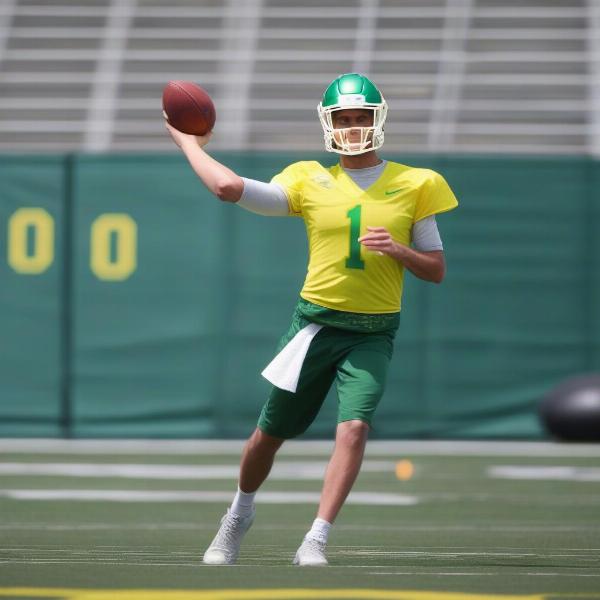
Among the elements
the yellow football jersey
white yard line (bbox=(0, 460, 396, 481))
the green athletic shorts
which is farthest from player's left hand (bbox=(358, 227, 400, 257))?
white yard line (bbox=(0, 460, 396, 481))

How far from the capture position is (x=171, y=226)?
38.3 ft

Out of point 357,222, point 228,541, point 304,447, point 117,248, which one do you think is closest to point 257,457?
point 228,541

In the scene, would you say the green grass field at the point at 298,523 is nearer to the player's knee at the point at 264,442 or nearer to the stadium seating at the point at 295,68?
the player's knee at the point at 264,442

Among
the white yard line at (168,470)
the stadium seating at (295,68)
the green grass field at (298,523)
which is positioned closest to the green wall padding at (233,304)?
the green grass field at (298,523)

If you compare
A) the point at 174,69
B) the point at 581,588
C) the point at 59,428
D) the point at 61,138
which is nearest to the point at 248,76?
the point at 174,69

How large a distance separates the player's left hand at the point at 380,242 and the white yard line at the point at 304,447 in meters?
5.56

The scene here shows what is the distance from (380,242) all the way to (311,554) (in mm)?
1038

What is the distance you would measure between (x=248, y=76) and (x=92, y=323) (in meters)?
4.77

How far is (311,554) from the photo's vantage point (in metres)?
5.01

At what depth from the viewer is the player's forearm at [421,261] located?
5109 millimetres

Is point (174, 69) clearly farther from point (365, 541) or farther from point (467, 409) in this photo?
point (365, 541)

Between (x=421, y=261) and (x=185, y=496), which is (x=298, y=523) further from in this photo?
(x=421, y=261)

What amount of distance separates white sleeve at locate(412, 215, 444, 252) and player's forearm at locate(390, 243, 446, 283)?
0.03 meters

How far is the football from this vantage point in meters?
5.34
